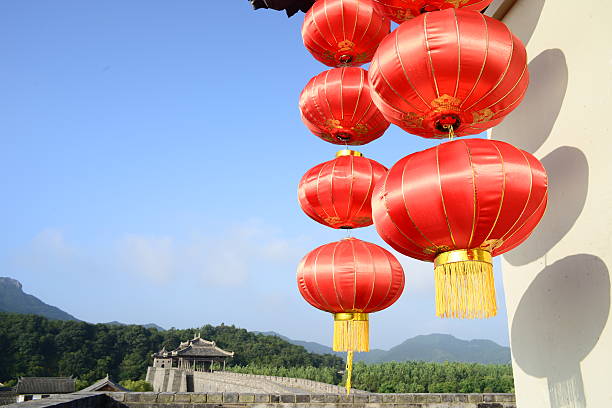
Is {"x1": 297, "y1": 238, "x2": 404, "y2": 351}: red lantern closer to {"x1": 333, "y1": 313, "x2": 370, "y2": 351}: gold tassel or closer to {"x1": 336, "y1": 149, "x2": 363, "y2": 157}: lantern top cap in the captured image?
{"x1": 333, "y1": 313, "x2": 370, "y2": 351}: gold tassel

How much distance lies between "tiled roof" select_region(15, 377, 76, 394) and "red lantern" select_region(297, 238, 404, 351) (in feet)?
102

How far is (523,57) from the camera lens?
4.77 ft

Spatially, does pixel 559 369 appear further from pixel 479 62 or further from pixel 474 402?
pixel 474 402

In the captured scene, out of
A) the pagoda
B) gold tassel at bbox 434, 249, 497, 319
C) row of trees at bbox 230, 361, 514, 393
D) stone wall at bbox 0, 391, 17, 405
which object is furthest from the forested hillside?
gold tassel at bbox 434, 249, 497, 319

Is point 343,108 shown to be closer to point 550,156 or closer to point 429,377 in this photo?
point 550,156

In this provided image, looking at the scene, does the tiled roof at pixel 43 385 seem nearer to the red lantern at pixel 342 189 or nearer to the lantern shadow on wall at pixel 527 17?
the red lantern at pixel 342 189

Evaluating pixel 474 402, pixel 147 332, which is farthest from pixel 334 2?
pixel 147 332

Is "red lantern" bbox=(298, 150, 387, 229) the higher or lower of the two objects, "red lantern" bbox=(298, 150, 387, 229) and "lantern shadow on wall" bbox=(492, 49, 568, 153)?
the lower

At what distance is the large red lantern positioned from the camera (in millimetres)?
1252

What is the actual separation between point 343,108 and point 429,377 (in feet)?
66.5

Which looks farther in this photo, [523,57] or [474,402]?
[474,402]

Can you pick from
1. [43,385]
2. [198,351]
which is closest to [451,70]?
[198,351]

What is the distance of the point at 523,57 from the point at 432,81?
1.18ft

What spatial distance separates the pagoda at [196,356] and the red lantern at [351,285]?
100ft
